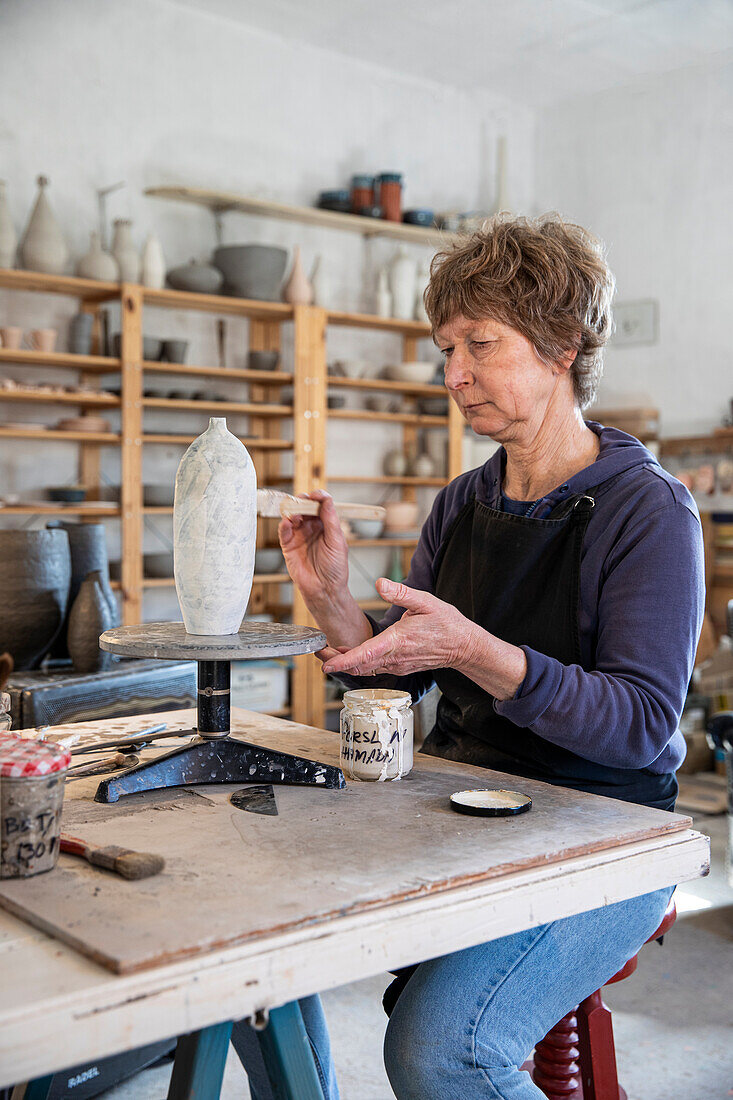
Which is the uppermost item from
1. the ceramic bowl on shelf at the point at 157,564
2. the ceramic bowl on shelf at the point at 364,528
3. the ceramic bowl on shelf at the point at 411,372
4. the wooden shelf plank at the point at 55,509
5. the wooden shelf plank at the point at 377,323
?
the wooden shelf plank at the point at 377,323

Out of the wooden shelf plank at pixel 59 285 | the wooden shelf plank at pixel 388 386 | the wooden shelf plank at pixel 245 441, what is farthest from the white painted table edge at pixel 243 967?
the wooden shelf plank at pixel 388 386

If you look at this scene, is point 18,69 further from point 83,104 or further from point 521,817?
point 521,817

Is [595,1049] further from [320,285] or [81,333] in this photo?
[320,285]

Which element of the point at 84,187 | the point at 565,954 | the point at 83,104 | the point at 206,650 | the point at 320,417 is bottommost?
the point at 565,954

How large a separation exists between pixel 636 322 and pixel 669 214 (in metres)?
0.53

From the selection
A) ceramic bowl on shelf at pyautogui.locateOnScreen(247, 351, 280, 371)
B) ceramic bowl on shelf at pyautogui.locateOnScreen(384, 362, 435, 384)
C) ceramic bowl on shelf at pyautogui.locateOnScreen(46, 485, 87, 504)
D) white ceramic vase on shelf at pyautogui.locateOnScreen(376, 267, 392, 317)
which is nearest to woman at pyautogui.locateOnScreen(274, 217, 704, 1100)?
ceramic bowl on shelf at pyautogui.locateOnScreen(46, 485, 87, 504)

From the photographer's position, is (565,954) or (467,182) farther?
(467,182)

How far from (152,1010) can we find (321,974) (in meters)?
0.15

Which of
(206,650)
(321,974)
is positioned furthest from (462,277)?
(321,974)

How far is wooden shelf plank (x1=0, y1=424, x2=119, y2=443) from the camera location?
3.68m

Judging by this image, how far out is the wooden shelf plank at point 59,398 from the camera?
366 cm

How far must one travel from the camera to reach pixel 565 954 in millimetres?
1175

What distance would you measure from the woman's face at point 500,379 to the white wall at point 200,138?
286cm

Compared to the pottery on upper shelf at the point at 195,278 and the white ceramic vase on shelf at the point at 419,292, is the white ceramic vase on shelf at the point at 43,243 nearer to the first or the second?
the pottery on upper shelf at the point at 195,278
